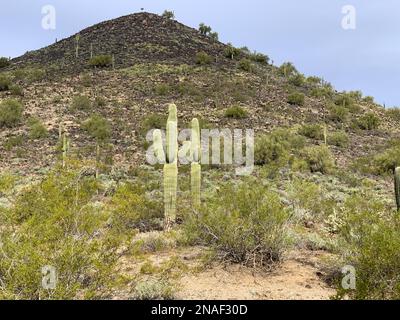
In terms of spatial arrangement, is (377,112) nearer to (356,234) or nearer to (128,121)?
(128,121)

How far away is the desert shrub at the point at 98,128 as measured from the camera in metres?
25.1

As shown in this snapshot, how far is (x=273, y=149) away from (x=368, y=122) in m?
11.4

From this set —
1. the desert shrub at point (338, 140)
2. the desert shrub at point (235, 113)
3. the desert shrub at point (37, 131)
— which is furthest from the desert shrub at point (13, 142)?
the desert shrub at point (338, 140)

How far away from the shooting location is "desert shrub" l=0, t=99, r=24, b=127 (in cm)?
2692

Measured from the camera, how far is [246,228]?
879cm

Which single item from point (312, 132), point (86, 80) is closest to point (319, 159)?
point (312, 132)

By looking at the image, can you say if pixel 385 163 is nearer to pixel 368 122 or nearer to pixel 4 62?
pixel 368 122

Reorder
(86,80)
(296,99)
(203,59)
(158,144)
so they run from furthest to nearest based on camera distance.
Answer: (203,59) < (296,99) < (86,80) < (158,144)

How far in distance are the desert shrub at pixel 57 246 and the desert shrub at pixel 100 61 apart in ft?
100

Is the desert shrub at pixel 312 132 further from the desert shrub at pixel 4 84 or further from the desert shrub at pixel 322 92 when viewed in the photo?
the desert shrub at pixel 4 84

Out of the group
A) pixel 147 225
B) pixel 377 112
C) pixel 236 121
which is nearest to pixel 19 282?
pixel 147 225

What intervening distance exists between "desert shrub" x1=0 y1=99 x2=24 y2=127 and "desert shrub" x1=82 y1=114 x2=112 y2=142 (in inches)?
146

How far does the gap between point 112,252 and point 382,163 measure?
19.6m

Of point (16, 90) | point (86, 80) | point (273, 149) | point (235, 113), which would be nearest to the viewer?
point (273, 149)
